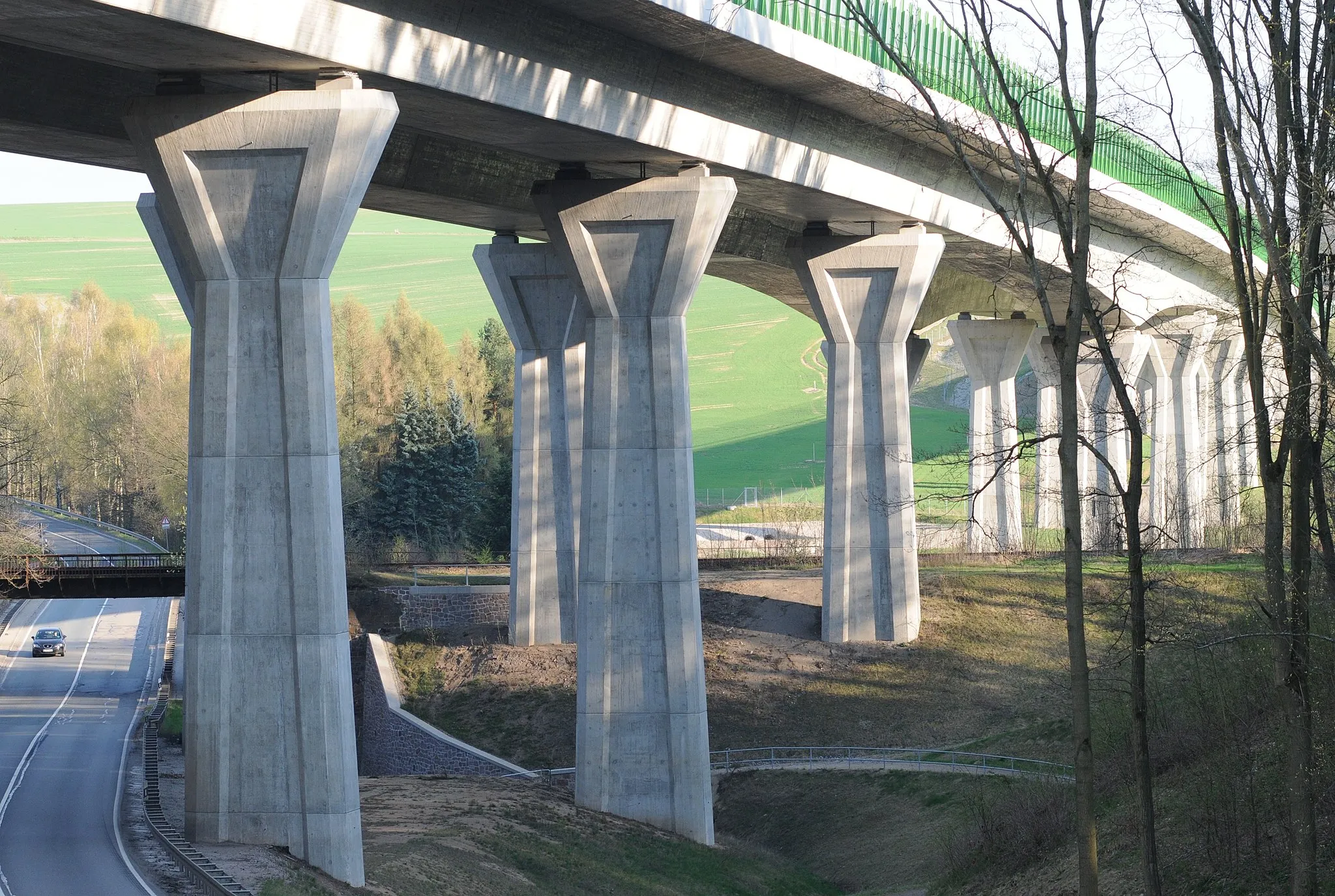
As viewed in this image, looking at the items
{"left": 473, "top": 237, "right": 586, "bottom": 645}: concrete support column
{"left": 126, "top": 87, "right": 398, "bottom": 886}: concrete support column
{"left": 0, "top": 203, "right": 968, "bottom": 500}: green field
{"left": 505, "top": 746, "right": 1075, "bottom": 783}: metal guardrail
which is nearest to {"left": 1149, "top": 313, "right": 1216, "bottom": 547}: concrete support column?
{"left": 473, "top": 237, "right": 586, "bottom": 645}: concrete support column

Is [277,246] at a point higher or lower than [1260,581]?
higher

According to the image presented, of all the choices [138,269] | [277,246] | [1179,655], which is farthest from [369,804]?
[138,269]

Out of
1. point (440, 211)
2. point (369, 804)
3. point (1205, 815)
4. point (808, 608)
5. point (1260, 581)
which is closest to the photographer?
point (1205, 815)

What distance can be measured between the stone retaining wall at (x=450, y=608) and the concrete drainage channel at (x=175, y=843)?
26.9 ft

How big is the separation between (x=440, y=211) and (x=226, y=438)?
636 inches

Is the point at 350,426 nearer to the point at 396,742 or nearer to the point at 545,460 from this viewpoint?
the point at 545,460

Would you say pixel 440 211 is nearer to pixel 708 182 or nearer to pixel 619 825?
pixel 708 182

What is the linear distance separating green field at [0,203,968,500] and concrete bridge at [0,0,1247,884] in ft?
234

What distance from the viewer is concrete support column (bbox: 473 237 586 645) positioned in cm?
4153

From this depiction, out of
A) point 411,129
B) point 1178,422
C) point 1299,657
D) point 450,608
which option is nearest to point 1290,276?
point 1299,657

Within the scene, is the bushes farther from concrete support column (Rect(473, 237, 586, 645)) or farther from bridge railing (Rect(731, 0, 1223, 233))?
concrete support column (Rect(473, 237, 586, 645))

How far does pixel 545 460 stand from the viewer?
4212 centimetres

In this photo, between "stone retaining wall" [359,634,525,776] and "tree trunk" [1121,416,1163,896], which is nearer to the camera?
"tree trunk" [1121,416,1163,896]

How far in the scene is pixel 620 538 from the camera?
2814cm
